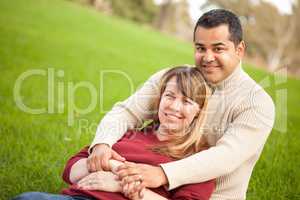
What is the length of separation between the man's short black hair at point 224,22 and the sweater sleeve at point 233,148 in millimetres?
383

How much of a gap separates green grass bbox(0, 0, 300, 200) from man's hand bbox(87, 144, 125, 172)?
1.05 meters

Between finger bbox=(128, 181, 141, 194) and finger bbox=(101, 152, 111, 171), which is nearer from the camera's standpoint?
finger bbox=(128, 181, 141, 194)

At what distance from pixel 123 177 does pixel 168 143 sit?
42 centimetres

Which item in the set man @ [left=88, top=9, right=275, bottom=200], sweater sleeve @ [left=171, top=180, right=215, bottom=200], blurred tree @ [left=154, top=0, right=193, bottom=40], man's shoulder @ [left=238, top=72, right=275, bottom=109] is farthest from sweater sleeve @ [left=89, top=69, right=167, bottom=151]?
blurred tree @ [left=154, top=0, right=193, bottom=40]

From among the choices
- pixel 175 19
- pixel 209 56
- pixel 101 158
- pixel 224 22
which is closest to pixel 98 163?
pixel 101 158

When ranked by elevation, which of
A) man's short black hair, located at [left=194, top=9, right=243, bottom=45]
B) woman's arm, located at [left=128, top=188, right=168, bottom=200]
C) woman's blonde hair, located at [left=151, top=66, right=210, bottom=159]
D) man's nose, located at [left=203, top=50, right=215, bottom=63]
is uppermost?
man's short black hair, located at [left=194, top=9, right=243, bottom=45]

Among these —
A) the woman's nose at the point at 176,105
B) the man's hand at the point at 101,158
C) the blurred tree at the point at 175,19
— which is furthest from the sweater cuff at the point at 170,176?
the blurred tree at the point at 175,19

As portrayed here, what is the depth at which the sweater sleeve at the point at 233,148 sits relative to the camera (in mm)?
2514

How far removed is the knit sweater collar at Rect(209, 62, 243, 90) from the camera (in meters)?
2.95

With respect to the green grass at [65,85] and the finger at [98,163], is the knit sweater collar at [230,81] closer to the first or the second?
the finger at [98,163]

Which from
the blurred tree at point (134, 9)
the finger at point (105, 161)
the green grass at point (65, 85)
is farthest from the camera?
the blurred tree at point (134, 9)

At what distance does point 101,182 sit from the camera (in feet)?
8.23

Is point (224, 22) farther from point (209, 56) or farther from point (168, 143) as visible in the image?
point (168, 143)

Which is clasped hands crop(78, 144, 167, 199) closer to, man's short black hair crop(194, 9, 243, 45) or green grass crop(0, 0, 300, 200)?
man's short black hair crop(194, 9, 243, 45)
